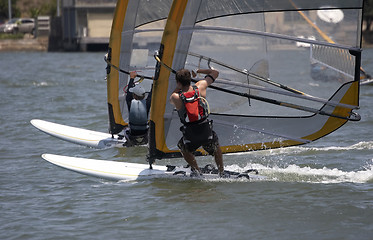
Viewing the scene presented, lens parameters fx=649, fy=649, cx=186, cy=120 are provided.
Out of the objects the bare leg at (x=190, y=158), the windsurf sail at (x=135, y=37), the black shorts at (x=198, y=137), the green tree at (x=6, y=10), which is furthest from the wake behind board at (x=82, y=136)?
the green tree at (x=6, y=10)

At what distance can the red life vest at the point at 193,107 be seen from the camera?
24.5 ft

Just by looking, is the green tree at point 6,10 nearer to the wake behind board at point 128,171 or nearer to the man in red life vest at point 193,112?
the wake behind board at point 128,171

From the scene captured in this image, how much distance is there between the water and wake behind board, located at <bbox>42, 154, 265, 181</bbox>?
0.42ft

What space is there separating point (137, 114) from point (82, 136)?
1.98 m

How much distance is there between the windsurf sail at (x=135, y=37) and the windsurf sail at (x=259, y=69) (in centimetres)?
225

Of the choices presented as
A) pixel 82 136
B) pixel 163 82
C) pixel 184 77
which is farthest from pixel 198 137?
pixel 82 136

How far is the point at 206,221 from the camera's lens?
662 cm

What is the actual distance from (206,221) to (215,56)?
9.27ft

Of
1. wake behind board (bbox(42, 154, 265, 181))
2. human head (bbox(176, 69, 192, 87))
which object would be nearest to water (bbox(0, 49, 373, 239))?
wake behind board (bbox(42, 154, 265, 181))

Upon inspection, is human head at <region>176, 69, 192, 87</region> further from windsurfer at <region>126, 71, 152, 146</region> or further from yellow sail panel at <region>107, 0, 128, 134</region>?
yellow sail panel at <region>107, 0, 128, 134</region>

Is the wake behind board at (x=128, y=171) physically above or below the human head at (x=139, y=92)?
below

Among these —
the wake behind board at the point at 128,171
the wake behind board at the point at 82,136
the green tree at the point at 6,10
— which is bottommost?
the wake behind board at the point at 82,136

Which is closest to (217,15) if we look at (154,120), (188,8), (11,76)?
(188,8)

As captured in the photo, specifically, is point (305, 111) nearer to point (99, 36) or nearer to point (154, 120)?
point (154, 120)
